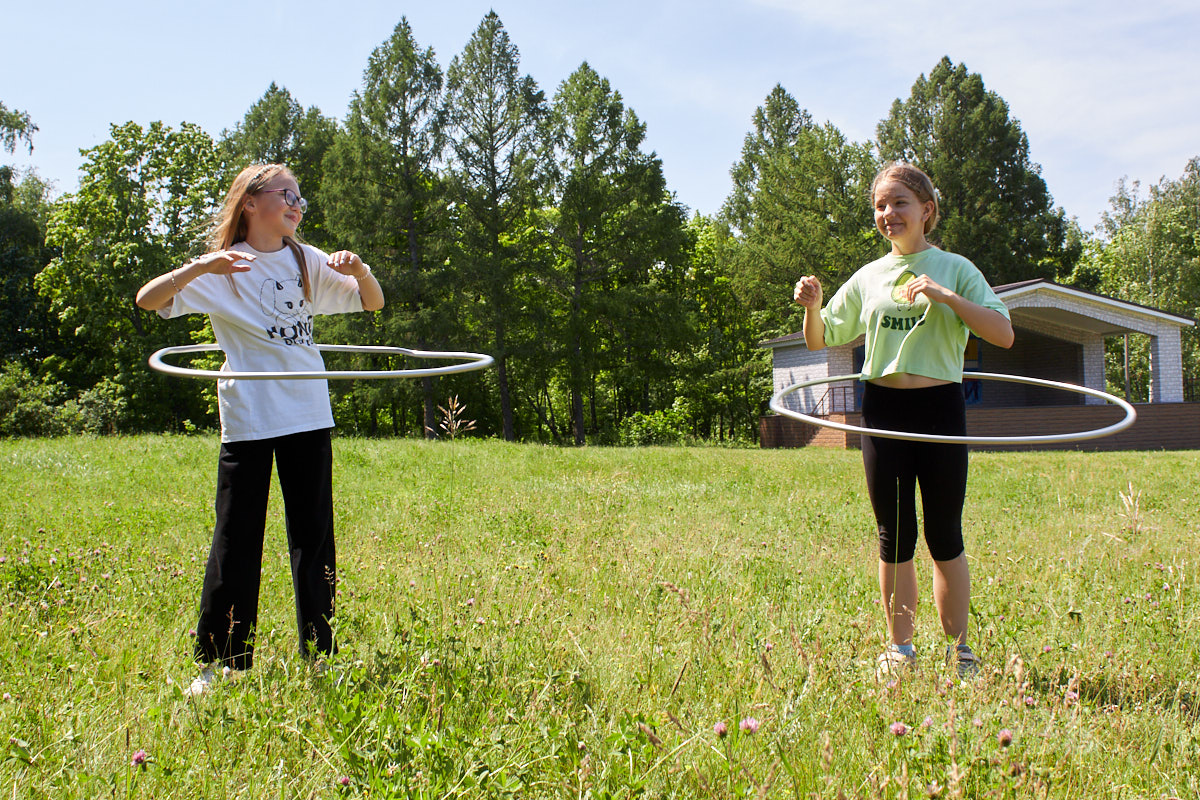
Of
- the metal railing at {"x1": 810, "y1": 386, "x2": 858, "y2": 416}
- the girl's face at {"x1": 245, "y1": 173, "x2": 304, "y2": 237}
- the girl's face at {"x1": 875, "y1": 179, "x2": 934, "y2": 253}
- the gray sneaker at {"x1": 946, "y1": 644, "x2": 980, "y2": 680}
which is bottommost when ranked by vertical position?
the gray sneaker at {"x1": 946, "y1": 644, "x2": 980, "y2": 680}

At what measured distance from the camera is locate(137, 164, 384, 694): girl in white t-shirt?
297 centimetres

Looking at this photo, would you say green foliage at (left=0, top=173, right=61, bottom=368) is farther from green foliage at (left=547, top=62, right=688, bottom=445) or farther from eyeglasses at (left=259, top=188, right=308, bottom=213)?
eyeglasses at (left=259, top=188, right=308, bottom=213)

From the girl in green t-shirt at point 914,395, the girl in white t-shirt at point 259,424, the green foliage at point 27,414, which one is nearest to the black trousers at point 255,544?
the girl in white t-shirt at point 259,424

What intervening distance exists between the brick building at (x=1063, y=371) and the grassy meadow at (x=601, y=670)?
55.1 ft

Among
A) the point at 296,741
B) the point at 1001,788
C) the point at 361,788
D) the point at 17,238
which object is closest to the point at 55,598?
the point at 296,741

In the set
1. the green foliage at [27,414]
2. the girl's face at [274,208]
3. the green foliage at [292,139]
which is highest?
the green foliage at [292,139]

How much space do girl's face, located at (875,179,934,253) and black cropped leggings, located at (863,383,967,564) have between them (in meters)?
0.56

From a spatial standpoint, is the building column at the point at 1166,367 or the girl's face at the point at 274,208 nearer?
the girl's face at the point at 274,208

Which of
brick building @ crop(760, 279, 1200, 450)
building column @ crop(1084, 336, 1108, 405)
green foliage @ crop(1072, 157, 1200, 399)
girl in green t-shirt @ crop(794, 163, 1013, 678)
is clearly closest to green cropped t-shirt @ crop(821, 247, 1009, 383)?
girl in green t-shirt @ crop(794, 163, 1013, 678)

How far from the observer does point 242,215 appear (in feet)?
10.4

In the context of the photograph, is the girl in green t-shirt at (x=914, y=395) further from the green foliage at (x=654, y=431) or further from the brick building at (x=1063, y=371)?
the green foliage at (x=654, y=431)

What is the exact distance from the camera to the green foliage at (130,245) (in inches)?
1310

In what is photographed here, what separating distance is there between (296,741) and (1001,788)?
1806mm

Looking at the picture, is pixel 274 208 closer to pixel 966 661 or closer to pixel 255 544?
pixel 255 544
